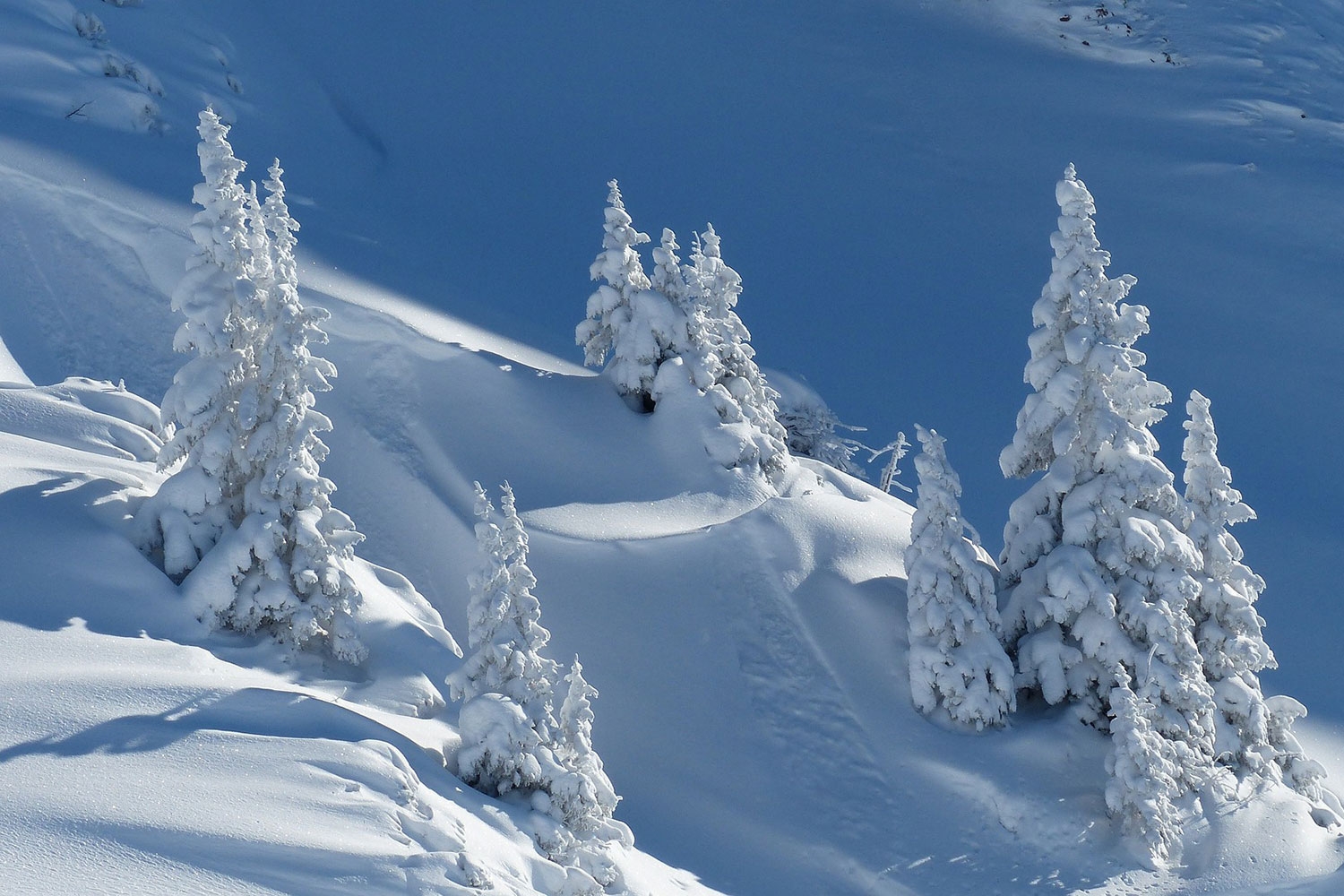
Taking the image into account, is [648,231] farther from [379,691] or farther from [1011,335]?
[379,691]

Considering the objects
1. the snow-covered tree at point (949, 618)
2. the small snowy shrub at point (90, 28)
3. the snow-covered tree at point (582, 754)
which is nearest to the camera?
the snow-covered tree at point (582, 754)

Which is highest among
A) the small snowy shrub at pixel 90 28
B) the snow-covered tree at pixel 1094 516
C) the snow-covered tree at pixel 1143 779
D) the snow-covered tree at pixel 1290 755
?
the small snowy shrub at pixel 90 28

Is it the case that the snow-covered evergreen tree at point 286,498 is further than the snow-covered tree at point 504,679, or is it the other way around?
the snow-covered evergreen tree at point 286,498

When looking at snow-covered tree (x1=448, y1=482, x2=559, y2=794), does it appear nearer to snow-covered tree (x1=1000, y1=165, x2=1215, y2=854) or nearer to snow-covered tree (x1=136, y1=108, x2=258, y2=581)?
snow-covered tree (x1=136, y1=108, x2=258, y2=581)

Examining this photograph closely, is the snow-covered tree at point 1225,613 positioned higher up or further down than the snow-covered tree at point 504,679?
higher up

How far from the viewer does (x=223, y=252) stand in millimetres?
17625

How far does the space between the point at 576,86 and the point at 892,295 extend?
16886 mm

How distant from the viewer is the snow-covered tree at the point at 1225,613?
21094mm

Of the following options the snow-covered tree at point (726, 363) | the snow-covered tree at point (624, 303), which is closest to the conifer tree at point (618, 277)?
the snow-covered tree at point (624, 303)

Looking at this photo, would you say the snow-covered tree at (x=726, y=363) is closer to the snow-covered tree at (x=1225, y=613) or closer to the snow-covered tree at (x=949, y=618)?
the snow-covered tree at (x=949, y=618)

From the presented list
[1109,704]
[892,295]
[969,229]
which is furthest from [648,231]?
[1109,704]

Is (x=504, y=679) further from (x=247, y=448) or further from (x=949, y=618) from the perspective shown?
(x=949, y=618)

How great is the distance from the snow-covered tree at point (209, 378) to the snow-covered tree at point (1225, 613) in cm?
1391

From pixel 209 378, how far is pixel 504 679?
17.6ft
